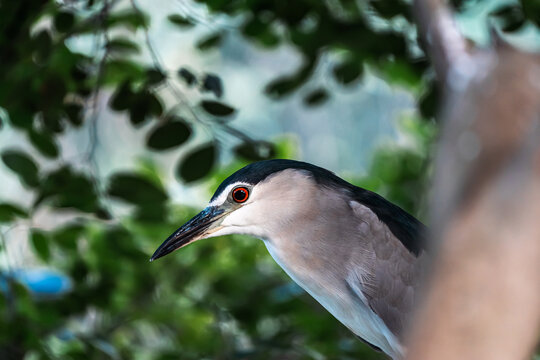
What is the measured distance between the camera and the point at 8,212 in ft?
5.36

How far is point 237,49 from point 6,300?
6.57 m

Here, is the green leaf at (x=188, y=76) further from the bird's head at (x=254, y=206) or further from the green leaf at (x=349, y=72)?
the green leaf at (x=349, y=72)

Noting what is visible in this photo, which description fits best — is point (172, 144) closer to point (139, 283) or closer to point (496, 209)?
point (139, 283)

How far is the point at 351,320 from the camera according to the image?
153 cm

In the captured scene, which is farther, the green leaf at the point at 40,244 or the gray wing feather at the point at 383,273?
the green leaf at the point at 40,244

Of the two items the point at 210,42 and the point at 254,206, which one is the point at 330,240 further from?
the point at 210,42

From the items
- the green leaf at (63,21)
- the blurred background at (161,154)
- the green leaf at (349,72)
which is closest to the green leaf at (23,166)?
the blurred background at (161,154)

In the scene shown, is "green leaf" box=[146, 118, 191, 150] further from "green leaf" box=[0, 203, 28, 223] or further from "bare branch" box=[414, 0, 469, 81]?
"bare branch" box=[414, 0, 469, 81]

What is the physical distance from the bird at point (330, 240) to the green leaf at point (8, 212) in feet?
1.19

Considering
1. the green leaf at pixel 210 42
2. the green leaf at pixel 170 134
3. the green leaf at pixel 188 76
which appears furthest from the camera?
the green leaf at pixel 210 42

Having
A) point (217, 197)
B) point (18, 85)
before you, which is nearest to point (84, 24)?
point (18, 85)

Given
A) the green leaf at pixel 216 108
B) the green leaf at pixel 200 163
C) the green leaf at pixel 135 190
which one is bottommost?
the green leaf at pixel 135 190

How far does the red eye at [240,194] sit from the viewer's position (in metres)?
1.53

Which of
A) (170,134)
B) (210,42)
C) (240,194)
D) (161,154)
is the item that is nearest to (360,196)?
(240,194)
